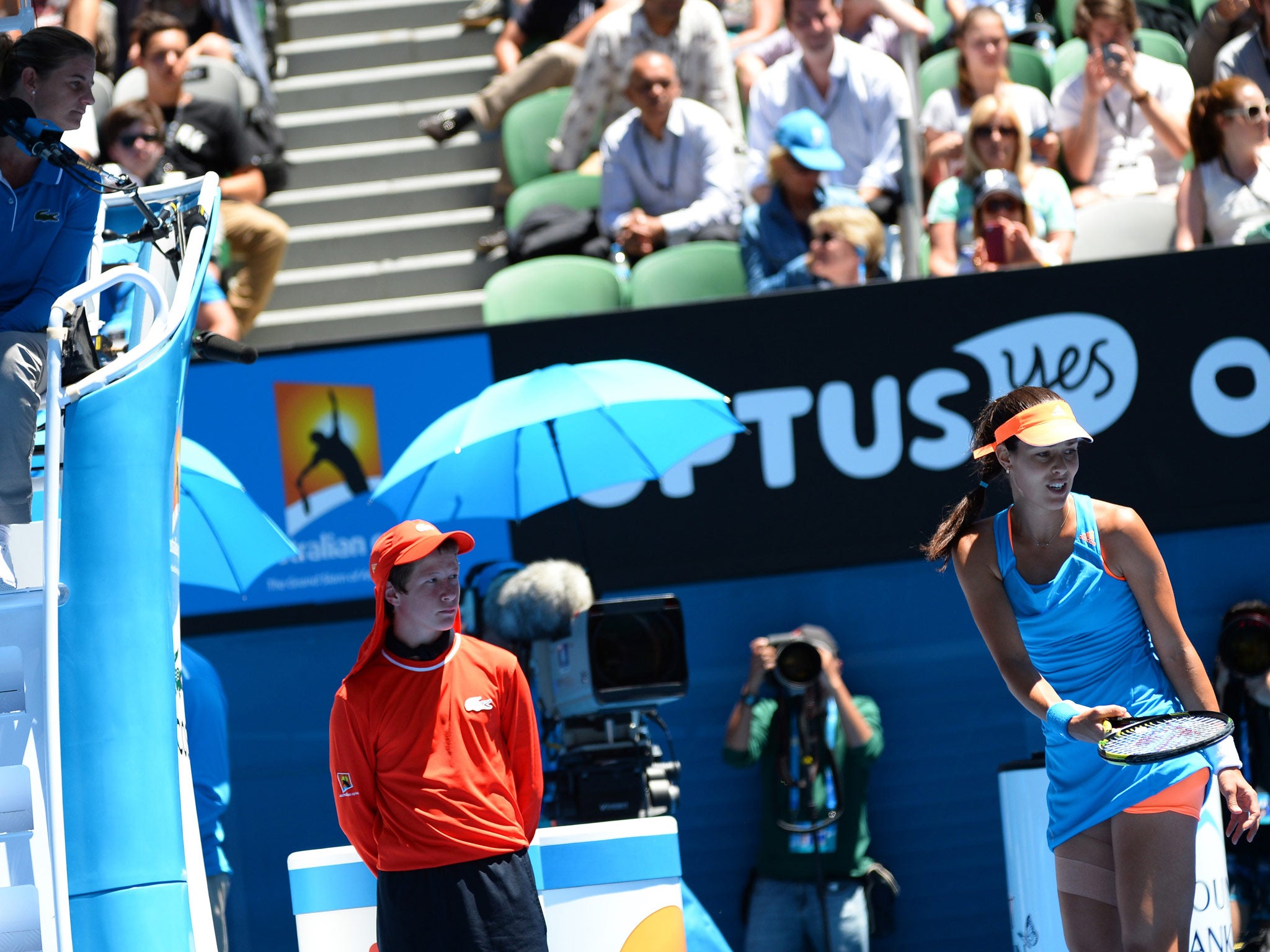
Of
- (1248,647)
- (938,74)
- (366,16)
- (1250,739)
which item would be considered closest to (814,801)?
(1250,739)

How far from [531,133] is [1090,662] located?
5.08 metres

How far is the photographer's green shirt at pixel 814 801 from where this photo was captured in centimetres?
584

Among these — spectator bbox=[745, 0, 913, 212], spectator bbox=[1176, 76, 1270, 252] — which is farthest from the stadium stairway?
spectator bbox=[1176, 76, 1270, 252]

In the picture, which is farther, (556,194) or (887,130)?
(556,194)

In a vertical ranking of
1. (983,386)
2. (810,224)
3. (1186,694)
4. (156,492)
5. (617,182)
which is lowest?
(1186,694)

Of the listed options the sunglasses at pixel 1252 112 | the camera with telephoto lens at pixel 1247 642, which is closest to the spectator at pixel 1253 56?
the sunglasses at pixel 1252 112

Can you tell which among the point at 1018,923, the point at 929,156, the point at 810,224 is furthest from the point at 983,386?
the point at 1018,923

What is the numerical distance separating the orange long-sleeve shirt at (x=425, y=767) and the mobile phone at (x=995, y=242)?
348cm

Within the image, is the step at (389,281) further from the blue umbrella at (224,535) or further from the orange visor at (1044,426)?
the orange visor at (1044,426)

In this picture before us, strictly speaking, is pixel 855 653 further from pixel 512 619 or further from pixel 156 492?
pixel 156 492

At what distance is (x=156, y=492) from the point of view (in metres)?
3.75

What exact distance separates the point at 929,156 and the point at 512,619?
→ 348 cm

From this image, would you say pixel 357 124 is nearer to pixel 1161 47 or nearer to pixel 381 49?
pixel 381 49

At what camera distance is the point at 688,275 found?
6.83m
